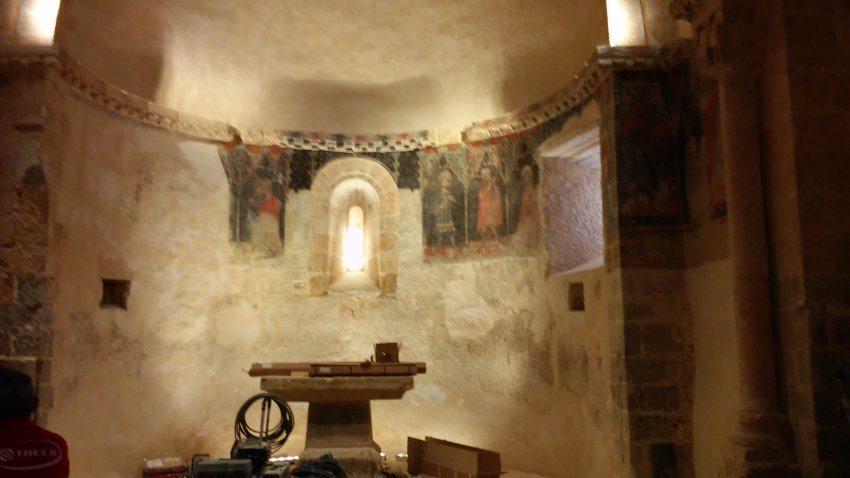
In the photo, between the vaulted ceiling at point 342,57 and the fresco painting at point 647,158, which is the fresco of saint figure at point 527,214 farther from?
the fresco painting at point 647,158

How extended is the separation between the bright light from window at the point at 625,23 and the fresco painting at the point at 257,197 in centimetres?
505

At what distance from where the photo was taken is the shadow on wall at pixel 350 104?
395 inches

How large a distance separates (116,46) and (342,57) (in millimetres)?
3165

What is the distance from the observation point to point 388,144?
9.96m

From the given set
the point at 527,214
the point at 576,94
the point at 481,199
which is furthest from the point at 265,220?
the point at 576,94

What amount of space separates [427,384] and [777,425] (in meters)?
5.36

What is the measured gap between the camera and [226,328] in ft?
29.8

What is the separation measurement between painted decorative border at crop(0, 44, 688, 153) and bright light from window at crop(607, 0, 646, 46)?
1.10 feet

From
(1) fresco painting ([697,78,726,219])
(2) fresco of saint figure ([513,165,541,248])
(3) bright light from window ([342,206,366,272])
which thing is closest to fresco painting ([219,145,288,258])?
(3) bright light from window ([342,206,366,272])

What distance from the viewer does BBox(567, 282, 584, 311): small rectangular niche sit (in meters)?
7.60

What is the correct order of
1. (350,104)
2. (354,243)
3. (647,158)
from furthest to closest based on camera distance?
(350,104) < (354,243) < (647,158)

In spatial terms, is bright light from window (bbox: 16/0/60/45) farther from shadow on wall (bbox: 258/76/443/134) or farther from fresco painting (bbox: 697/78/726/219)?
fresco painting (bbox: 697/78/726/219)

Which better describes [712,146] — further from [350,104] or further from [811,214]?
Answer: [350,104]

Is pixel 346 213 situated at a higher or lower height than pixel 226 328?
higher
